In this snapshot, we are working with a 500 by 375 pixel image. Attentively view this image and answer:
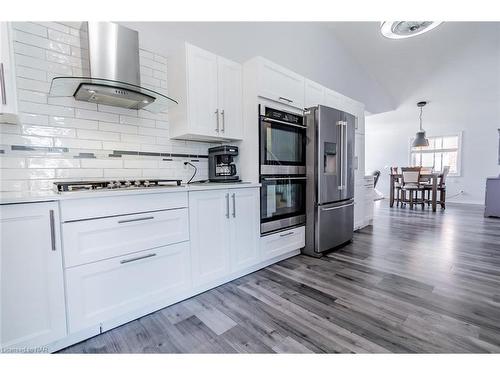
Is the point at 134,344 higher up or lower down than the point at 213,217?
lower down

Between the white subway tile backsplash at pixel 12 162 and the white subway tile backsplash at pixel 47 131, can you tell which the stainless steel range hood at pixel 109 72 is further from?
the white subway tile backsplash at pixel 12 162

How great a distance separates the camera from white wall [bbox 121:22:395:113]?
221cm

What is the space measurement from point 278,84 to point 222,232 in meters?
1.57

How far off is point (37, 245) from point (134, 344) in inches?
28.9

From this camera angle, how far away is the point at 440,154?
7.21 m

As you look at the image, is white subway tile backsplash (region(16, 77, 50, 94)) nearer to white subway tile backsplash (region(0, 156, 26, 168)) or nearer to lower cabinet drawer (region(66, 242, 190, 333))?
white subway tile backsplash (region(0, 156, 26, 168))

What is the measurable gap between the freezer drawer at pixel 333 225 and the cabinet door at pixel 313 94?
1250mm

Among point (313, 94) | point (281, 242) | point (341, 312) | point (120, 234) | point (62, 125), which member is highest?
point (313, 94)

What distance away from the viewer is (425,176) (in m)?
5.81

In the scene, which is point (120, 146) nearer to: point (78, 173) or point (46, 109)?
point (78, 173)

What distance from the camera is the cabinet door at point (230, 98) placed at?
2.20m

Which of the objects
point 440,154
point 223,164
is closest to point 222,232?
point 223,164
